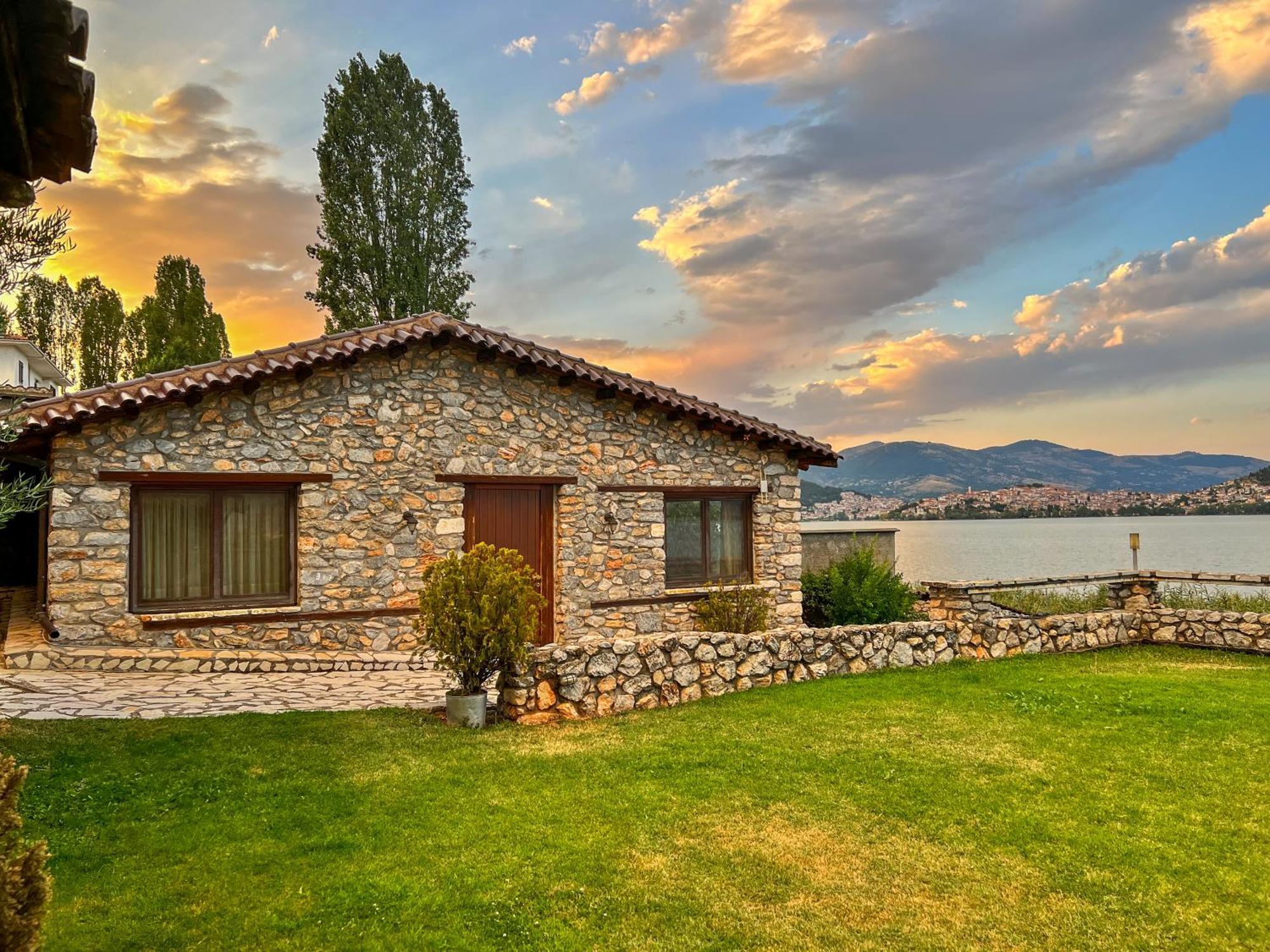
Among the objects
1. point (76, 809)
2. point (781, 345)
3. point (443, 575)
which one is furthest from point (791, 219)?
point (76, 809)

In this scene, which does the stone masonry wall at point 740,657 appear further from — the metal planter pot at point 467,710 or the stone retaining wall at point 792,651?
the metal planter pot at point 467,710

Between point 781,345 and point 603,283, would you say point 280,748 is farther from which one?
point 781,345

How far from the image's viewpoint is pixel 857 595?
14.6m

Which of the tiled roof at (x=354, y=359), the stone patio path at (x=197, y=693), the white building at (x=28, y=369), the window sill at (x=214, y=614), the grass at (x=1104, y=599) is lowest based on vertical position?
the grass at (x=1104, y=599)

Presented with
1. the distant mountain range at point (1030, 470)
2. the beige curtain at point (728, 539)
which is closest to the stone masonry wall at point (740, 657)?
the beige curtain at point (728, 539)

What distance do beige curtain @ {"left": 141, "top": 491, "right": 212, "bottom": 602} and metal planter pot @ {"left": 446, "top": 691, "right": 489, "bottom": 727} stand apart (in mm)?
4853

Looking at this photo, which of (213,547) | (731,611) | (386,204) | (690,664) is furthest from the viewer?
(386,204)

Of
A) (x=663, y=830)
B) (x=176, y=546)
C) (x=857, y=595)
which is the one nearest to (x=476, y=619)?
(x=663, y=830)

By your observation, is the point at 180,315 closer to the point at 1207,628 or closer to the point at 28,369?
the point at 28,369

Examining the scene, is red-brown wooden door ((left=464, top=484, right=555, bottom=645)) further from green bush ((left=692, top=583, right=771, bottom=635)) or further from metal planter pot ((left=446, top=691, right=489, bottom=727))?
metal planter pot ((left=446, top=691, right=489, bottom=727))

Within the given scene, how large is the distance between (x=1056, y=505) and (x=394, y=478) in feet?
229

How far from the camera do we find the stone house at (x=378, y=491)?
31.0ft

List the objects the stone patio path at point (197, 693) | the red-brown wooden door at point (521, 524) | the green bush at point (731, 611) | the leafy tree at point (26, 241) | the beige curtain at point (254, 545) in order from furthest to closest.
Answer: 1. the green bush at point (731, 611)
2. the red-brown wooden door at point (521, 524)
3. the beige curtain at point (254, 545)
4. the stone patio path at point (197, 693)
5. the leafy tree at point (26, 241)

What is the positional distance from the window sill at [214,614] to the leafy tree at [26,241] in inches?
285
